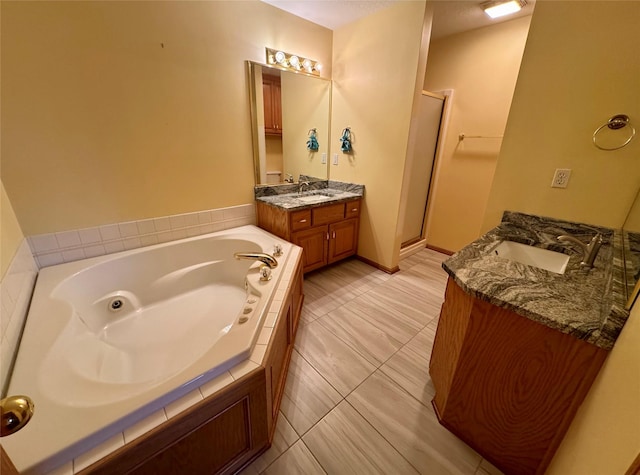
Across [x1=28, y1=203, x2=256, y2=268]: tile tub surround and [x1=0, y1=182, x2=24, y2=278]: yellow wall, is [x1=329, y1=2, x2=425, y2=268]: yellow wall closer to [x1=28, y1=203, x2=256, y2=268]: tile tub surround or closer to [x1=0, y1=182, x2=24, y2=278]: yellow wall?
[x1=28, y1=203, x2=256, y2=268]: tile tub surround

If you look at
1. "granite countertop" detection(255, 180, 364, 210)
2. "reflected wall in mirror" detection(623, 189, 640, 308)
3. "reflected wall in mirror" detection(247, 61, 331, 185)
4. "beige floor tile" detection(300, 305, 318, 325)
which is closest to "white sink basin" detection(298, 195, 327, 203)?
"granite countertop" detection(255, 180, 364, 210)

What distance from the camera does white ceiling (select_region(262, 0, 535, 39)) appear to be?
2.11 metres

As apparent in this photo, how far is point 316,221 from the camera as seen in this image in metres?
2.48

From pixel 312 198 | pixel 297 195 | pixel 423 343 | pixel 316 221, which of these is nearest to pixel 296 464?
pixel 423 343

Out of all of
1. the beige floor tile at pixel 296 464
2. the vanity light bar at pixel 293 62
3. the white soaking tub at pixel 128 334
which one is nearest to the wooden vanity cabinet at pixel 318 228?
the white soaking tub at pixel 128 334

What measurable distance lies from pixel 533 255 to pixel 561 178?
0.51 meters

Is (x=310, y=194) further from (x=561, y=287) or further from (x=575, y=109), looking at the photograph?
(x=561, y=287)

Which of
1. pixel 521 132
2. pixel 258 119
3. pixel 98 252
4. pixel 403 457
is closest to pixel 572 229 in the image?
pixel 521 132

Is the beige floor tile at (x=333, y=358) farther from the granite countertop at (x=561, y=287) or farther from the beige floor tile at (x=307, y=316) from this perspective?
the granite countertop at (x=561, y=287)

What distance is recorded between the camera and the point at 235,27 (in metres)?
2.02

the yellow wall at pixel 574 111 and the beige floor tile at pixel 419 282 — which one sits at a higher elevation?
the yellow wall at pixel 574 111

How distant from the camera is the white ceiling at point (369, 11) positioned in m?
2.11

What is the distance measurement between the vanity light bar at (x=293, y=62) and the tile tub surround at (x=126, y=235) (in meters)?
1.33

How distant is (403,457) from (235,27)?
2.98 metres
